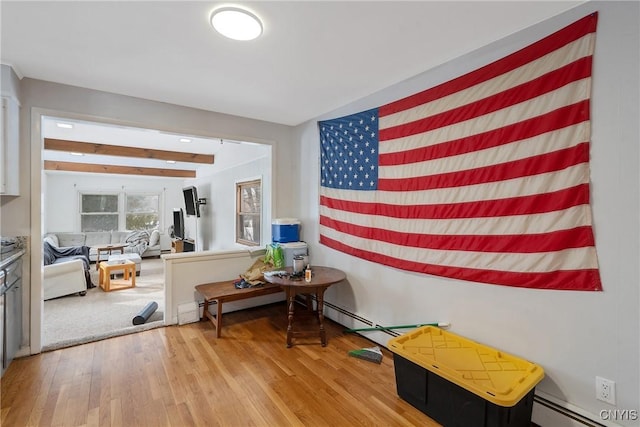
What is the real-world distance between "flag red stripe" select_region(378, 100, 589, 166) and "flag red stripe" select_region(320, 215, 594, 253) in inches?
22.7

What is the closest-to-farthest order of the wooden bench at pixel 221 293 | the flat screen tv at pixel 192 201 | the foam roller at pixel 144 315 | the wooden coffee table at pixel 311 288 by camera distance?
the wooden coffee table at pixel 311 288
the wooden bench at pixel 221 293
the foam roller at pixel 144 315
the flat screen tv at pixel 192 201

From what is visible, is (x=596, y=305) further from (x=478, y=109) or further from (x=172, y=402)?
(x=172, y=402)

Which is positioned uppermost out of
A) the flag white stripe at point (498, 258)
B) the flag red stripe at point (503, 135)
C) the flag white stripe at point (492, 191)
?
the flag red stripe at point (503, 135)

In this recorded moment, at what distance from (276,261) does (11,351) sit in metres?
2.25

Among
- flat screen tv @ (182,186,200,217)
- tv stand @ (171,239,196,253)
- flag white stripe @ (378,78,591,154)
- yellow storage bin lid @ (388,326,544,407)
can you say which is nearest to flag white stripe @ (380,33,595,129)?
flag white stripe @ (378,78,591,154)

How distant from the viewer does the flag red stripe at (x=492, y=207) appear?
1558mm

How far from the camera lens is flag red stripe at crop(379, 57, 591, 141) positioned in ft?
5.07

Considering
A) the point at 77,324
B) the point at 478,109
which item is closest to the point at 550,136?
the point at 478,109

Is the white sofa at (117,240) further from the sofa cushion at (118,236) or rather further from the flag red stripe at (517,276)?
the flag red stripe at (517,276)

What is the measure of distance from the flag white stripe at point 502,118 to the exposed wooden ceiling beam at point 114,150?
175 inches

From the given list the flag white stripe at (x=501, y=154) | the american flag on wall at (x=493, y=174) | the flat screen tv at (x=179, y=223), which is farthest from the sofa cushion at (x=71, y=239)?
the flag white stripe at (x=501, y=154)

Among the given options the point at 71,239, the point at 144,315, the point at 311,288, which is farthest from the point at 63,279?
the point at 311,288

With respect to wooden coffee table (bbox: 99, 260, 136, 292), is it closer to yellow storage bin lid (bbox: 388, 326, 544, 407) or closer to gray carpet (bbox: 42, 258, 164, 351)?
gray carpet (bbox: 42, 258, 164, 351)

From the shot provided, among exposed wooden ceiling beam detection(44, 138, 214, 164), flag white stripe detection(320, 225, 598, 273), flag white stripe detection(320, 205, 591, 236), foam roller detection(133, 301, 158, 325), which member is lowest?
foam roller detection(133, 301, 158, 325)
